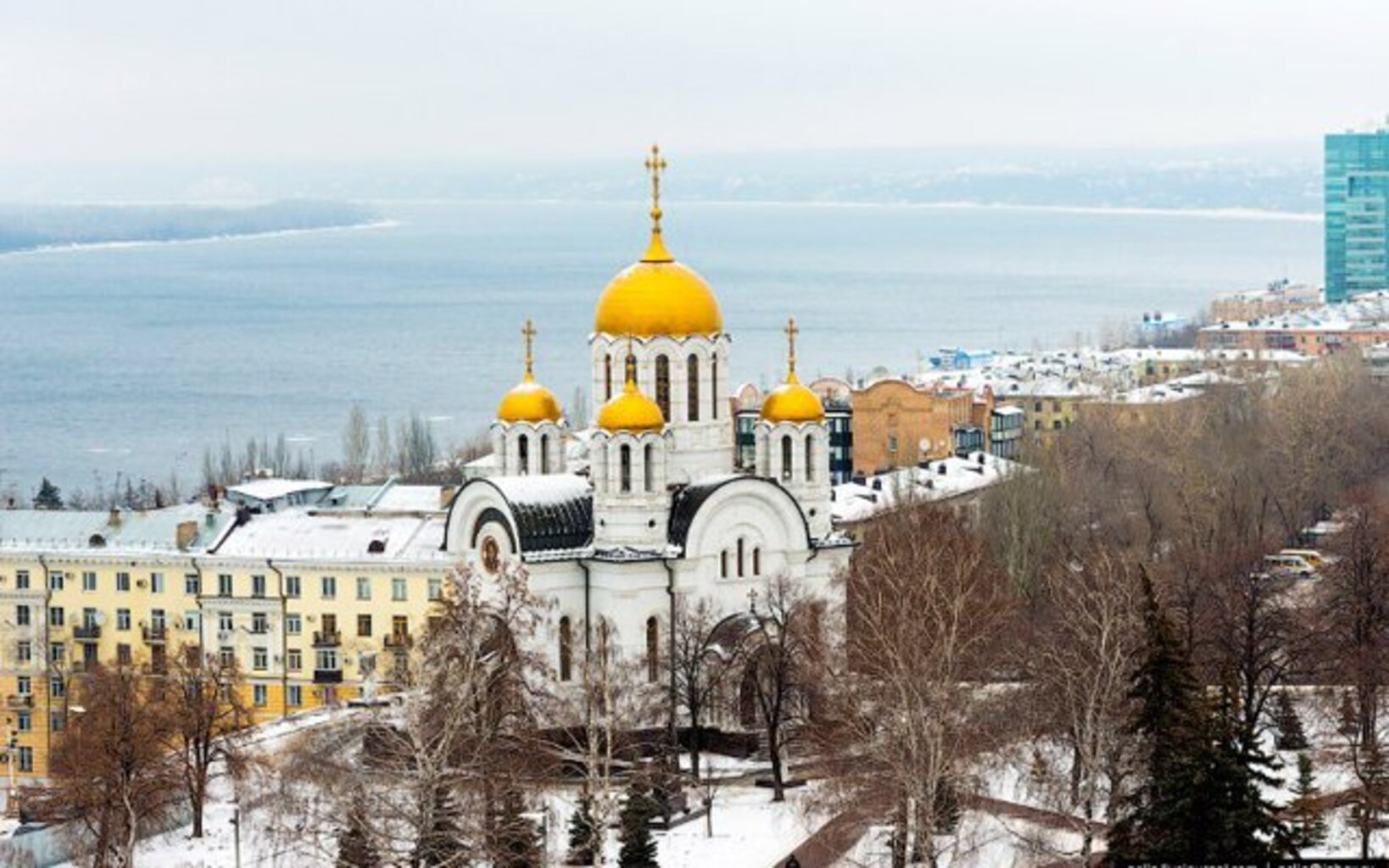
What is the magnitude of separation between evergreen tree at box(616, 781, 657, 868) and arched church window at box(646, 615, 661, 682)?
311 inches

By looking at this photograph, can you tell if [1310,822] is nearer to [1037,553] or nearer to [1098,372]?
[1037,553]

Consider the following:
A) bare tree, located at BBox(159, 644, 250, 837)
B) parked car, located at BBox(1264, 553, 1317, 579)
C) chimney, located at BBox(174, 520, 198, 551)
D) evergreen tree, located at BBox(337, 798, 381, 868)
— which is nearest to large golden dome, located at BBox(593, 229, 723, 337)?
bare tree, located at BBox(159, 644, 250, 837)

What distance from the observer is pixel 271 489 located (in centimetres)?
5981

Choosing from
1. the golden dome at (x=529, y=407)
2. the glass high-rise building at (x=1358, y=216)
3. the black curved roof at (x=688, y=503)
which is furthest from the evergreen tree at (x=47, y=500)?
the glass high-rise building at (x=1358, y=216)

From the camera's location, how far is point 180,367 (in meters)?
160

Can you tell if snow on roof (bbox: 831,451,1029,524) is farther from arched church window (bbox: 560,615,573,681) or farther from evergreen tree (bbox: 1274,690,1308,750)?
evergreen tree (bbox: 1274,690,1308,750)

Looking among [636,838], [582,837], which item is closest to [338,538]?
[582,837]

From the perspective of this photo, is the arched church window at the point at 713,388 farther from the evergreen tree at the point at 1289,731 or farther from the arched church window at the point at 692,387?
the evergreen tree at the point at 1289,731

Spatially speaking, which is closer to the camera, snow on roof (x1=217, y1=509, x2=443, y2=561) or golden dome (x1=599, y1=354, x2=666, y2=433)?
golden dome (x1=599, y1=354, x2=666, y2=433)

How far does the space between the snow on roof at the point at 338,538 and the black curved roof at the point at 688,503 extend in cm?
636

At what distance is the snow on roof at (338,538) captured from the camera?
5391 centimetres

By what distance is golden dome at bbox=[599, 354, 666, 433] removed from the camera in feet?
155

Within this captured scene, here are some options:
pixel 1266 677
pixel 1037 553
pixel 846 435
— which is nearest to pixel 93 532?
pixel 1037 553

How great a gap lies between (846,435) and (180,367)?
272 ft
